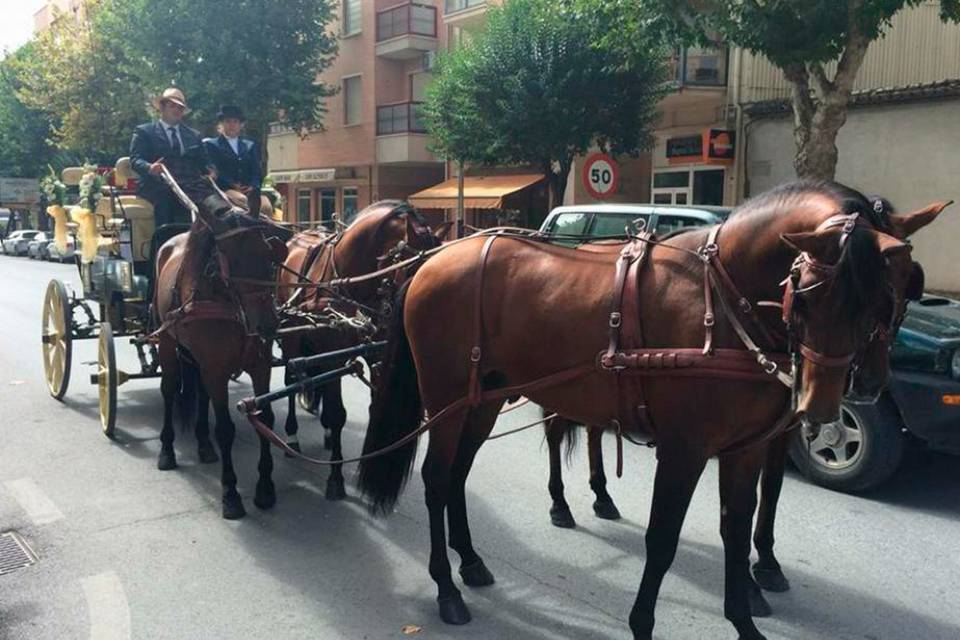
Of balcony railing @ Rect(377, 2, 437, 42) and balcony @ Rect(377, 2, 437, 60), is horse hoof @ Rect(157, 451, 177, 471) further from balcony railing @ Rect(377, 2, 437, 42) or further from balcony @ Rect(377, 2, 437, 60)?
balcony railing @ Rect(377, 2, 437, 42)

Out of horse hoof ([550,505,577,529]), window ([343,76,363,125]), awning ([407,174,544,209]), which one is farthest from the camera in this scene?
window ([343,76,363,125])

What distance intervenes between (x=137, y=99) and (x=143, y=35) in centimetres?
719

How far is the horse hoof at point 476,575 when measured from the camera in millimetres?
4391

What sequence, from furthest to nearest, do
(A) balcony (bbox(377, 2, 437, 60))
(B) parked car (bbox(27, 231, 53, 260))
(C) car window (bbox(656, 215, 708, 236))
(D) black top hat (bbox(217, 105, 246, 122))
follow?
(B) parked car (bbox(27, 231, 53, 260)) → (A) balcony (bbox(377, 2, 437, 60)) → (C) car window (bbox(656, 215, 708, 236)) → (D) black top hat (bbox(217, 105, 246, 122))

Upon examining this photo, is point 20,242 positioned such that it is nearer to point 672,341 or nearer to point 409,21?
point 409,21

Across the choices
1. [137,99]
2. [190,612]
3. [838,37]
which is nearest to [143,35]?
[137,99]

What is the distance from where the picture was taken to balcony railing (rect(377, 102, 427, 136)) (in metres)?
27.1

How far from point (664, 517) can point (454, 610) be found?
3.92 feet

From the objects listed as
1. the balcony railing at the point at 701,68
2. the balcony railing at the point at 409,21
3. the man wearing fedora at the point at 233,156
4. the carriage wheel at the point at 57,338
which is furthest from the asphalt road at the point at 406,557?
the balcony railing at the point at 409,21

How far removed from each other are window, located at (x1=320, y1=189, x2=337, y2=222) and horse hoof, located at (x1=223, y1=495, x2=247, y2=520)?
27.8 meters

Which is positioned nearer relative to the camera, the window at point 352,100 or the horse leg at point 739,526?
the horse leg at point 739,526

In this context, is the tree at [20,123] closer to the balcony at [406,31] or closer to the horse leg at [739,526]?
the balcony at [406,31]

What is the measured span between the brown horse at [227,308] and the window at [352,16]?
2555 centimetres

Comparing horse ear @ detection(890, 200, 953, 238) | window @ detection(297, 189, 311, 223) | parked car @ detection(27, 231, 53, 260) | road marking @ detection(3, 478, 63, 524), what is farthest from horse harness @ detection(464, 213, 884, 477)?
parked car @ detection(27, 231, 53, 260)
